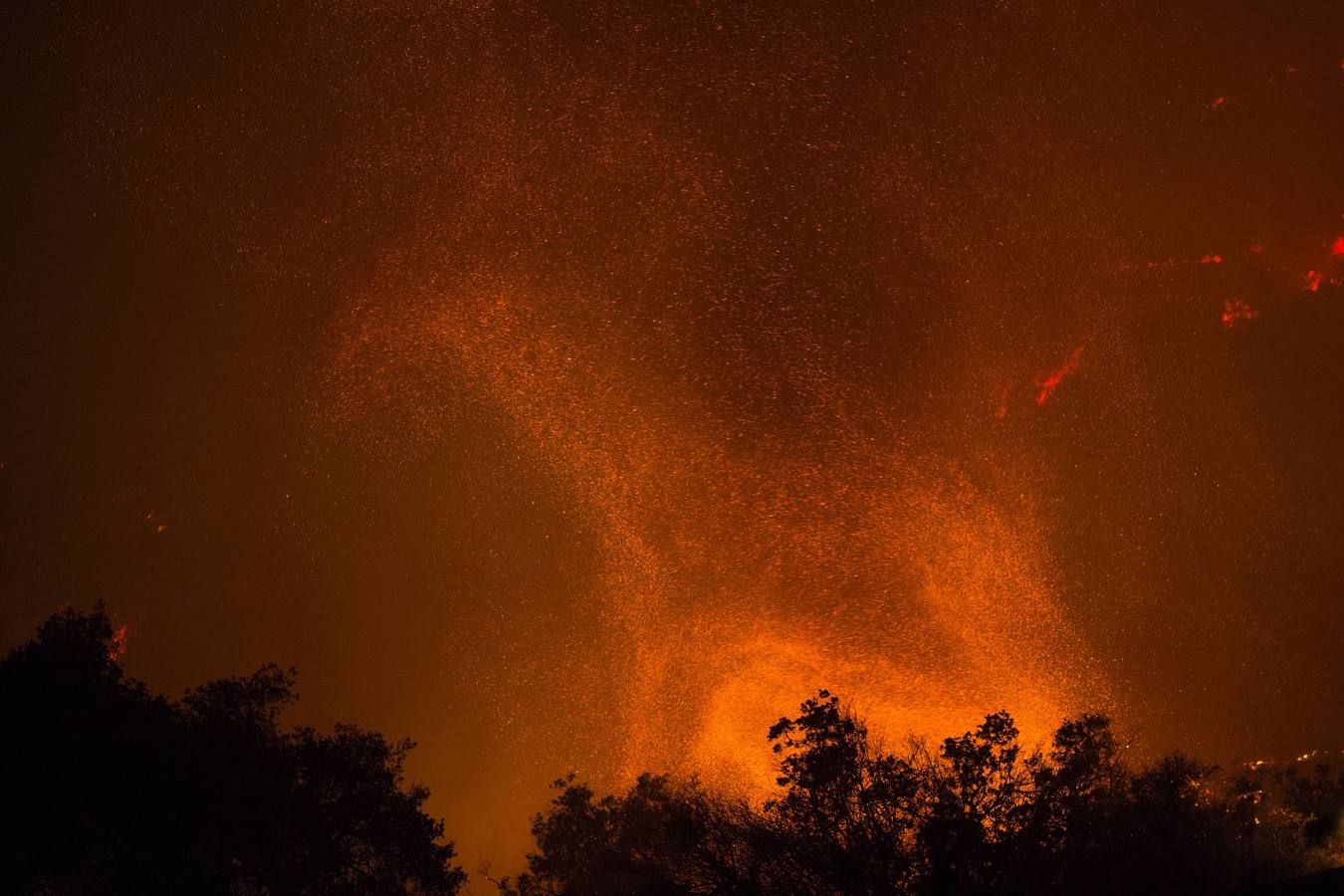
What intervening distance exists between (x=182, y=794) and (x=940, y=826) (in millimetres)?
12540

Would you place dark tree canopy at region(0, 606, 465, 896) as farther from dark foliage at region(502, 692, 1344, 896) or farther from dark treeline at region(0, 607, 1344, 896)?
dark foliage at region(502, 692, 1344, 896)

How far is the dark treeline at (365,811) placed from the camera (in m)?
16.3

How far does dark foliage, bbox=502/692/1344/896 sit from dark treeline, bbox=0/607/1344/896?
4 centimetres

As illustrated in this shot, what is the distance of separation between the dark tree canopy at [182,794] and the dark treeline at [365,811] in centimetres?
A: 3

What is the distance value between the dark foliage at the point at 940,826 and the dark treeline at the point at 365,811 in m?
0.04

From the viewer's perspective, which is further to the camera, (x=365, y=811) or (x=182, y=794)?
(x=365, y=811)

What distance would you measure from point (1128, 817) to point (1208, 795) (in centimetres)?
1146

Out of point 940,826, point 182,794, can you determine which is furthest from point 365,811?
point 940,826

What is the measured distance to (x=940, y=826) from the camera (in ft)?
53.9

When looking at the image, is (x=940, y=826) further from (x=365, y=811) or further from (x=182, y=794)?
(x=182, y=794)

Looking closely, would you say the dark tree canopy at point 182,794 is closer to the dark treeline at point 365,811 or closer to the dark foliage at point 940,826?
the dark treeline at point 365,811

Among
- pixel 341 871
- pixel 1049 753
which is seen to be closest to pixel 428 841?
pixel 341 871

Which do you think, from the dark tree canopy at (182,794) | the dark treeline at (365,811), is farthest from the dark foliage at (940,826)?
the dark tree canopy at (182,794)

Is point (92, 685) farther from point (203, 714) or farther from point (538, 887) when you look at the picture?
point (538, 887)
